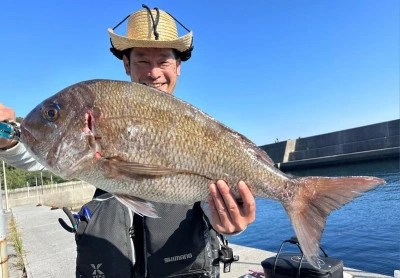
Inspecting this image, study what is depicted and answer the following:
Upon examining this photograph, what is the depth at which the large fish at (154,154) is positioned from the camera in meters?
2.12

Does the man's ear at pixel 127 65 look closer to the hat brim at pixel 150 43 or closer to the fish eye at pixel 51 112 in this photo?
the hat brim at pixel 150 43

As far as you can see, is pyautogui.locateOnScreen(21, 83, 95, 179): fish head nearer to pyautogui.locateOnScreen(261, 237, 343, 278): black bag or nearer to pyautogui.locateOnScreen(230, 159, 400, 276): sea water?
pyautogui.locateOnScreen(261, 237, 343, 278): black bag

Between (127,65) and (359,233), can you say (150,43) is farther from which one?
(359,233)

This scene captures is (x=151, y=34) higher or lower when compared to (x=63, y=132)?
higher

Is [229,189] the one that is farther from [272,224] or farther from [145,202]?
[272,224]

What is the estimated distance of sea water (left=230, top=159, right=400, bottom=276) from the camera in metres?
11.4

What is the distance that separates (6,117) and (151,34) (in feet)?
4.25

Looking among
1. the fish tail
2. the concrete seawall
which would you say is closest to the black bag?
the fish tail

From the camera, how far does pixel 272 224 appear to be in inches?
719

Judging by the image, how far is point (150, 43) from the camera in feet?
9.52

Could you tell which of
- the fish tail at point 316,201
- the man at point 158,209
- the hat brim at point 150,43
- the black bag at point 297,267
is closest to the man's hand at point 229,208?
the man at point 158,209

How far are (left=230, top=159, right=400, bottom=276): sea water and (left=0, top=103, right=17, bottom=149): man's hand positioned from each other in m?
9.24

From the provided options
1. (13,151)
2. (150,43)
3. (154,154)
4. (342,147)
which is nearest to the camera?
(154,154)

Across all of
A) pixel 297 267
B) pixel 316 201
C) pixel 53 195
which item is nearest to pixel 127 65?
pixel 316 201
